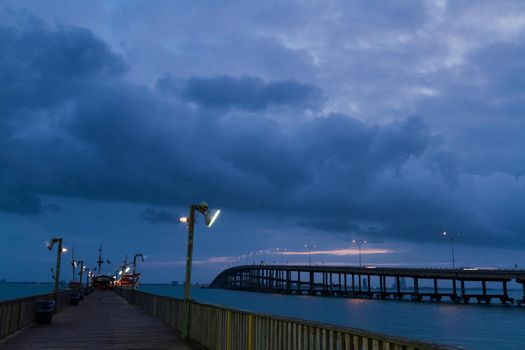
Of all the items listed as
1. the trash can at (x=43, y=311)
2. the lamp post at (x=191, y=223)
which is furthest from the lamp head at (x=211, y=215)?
the trash can at (x=43, y=311)

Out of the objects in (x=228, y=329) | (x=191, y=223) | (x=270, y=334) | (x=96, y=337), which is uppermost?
(x=191, y=223)

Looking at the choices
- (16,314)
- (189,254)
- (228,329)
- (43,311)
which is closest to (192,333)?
(189,254)

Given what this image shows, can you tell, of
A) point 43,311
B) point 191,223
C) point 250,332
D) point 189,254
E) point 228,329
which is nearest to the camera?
point 250,332

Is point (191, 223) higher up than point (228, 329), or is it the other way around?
point (191, 223)

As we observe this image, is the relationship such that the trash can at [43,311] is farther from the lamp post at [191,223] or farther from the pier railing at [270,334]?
the pier railing at [270,334]

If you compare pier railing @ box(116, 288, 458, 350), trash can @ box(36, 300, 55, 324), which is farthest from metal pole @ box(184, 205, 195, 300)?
trash can @ box(36, 300, 55, 324)

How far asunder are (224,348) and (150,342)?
493 cm

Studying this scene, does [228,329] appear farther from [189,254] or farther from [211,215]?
[189,254]

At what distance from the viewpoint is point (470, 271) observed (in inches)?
5438

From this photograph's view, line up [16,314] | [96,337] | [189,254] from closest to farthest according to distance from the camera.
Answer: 1. [96,337]
2. [189,254]
3. [16,314]

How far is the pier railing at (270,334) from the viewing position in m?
6.77

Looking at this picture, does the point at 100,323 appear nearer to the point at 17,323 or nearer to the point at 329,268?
the point at 17,323

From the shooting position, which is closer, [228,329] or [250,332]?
[250,332]

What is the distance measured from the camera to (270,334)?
10.2 meters
